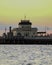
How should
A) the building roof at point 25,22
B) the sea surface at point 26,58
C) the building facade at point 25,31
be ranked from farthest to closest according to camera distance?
the building roof at point 25,22
the building facade at point 25,31
the sea surface at point 26,58

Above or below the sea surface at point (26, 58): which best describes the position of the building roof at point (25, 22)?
above

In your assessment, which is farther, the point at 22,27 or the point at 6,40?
the point at 22,27

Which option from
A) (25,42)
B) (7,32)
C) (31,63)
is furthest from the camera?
(7,32)

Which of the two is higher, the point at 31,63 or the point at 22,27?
the point at 22,27

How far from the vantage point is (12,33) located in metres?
147

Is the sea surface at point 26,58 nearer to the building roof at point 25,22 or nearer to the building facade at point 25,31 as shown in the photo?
the building facade at point 25,31

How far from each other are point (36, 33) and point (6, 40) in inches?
513

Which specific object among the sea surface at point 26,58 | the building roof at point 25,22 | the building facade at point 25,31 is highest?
the building roof at point 25,22

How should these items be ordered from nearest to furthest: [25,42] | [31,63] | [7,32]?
1. [31,63]
2. [25,42]
3. [7,32]

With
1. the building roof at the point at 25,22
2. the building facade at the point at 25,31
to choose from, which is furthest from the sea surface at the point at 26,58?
the building roof at the point at 25,22

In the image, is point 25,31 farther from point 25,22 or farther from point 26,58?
point 26,58

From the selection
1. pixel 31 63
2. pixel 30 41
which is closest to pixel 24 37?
pixel 30 41

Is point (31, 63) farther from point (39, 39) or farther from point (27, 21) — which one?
point (27, 21)

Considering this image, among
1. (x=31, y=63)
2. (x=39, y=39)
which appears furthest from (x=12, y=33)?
(x=31, y=63)
